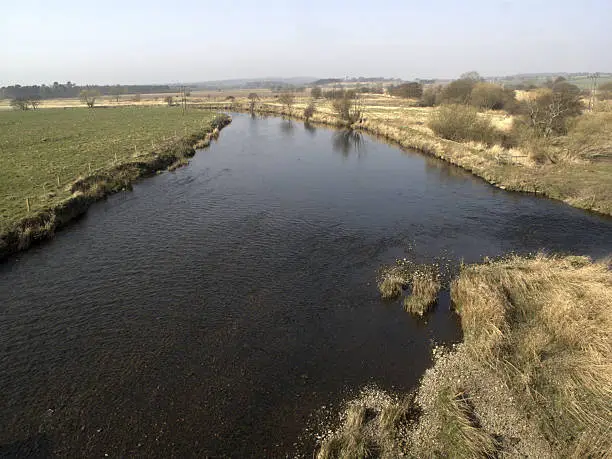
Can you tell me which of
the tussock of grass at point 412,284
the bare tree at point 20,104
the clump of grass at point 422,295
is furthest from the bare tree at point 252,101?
the clump of grass at point 422,295

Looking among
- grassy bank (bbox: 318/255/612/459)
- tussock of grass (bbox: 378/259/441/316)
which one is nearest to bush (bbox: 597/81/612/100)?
tussock of grass (bbox: 378/259/441/316)

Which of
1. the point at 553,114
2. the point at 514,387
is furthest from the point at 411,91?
the point at 514,387

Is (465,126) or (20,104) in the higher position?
(20,104)

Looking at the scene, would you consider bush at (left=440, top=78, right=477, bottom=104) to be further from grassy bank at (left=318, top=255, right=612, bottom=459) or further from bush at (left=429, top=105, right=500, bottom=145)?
grassy bank at (left=318, top=255, right=612, bottom=459)

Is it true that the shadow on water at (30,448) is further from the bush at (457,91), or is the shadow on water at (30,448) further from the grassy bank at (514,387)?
the bush at (457,91)

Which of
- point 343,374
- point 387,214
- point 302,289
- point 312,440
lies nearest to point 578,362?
point 343,374

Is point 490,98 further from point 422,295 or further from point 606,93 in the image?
point 422,295
